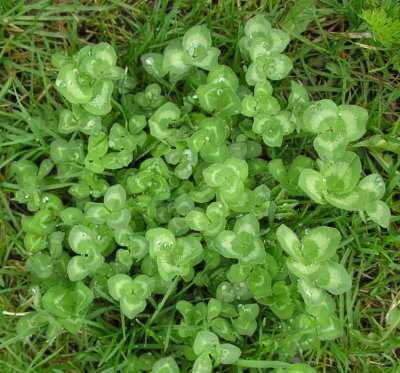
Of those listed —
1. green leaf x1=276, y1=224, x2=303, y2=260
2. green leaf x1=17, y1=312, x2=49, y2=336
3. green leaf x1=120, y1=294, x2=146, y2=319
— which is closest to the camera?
green leaf x1=276, y1=224, x2=303, y2=260

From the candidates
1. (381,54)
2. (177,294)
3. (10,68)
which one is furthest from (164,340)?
(381,54)

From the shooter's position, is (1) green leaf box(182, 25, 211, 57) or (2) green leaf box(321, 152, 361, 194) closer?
(2) green leaf box(321, 152, 361, 194)

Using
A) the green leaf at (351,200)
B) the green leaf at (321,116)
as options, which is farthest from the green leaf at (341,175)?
the green leaf at (321,116)

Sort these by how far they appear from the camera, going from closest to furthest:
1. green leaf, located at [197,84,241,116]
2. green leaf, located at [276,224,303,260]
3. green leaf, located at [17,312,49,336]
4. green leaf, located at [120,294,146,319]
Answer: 1. green leaf, located at [276,224,303,260]
2. green leaf, located at [120,294,146,319]
3. green leaf, located at [197,84,241,116]
4. green leaf, located at [17,312,49,336]

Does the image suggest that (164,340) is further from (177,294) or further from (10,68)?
(10,68)

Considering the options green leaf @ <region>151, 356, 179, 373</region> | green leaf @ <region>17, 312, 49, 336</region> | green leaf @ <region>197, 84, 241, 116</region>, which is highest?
green leaf @ <region>197, 84, 241, 116</region>

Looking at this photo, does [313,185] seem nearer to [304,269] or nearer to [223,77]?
[304,269]

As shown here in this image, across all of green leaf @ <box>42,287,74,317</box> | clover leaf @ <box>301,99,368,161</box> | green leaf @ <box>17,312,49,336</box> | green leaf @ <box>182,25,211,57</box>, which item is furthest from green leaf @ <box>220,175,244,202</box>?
green leaf @ <box>17,312,49,336</box>

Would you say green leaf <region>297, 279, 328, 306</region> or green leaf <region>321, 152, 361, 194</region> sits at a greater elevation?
green leaf <region>321, 152, 361, 194</region>

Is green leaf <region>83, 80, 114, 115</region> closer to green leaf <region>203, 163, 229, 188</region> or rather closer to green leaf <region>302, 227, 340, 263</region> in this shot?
green leaf <region>203, 163, 229, 188</region>
